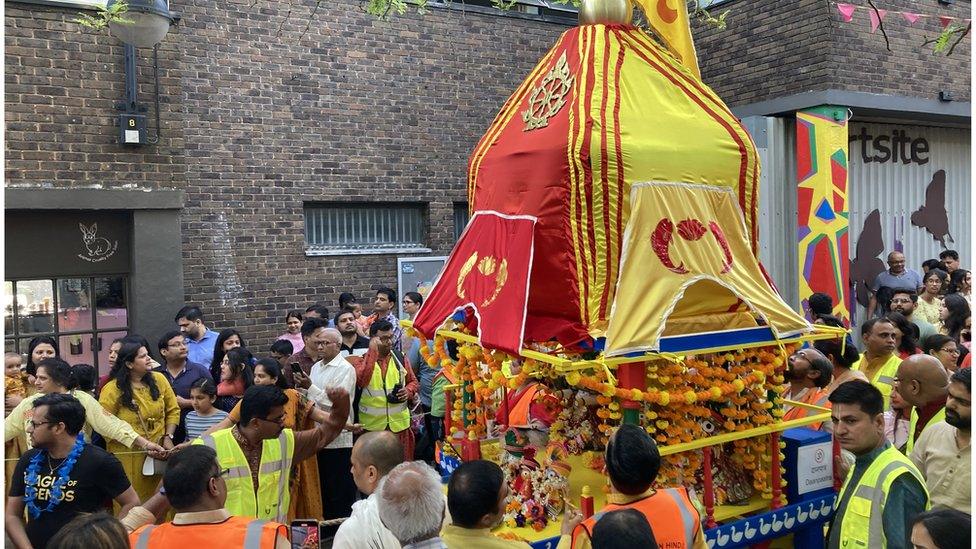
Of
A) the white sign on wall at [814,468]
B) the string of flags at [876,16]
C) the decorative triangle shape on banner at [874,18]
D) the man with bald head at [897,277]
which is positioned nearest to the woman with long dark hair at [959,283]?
the man with bald head at [897,277]

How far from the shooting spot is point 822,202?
398 inches

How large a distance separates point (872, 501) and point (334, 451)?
13.6ft

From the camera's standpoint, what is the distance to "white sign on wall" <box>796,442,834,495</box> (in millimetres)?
4926

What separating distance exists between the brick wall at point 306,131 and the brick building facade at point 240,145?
0.06ft

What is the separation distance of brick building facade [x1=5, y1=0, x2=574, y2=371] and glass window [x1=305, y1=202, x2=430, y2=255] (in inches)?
5.6

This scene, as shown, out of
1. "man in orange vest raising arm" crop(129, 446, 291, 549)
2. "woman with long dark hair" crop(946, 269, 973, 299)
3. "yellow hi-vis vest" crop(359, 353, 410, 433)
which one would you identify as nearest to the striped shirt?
"yellow hi-vis vest" crop(359, 353, 410, 433)

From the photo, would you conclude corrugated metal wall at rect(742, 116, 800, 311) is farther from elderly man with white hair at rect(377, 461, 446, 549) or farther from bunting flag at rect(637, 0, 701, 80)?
elderly man with white hair at rect(377, 461, 446, 549)

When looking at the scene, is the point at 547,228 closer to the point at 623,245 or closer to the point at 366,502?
the point at 623,245

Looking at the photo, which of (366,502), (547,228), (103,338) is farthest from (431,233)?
(366,502)

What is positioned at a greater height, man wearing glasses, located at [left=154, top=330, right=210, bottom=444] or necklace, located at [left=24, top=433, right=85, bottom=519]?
man wearing glasses, located at [left=154, top=330, right=210, bottom=444]

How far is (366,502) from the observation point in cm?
337

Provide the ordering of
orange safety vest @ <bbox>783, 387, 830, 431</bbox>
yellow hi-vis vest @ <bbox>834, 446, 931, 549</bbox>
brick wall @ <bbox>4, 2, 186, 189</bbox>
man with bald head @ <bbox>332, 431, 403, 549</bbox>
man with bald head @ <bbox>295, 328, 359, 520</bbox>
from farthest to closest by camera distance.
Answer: brick wall @ <bbox>4, 2, 186, 189</bbox>
man with bald head @ <bbox>295, 328, 359, 520</bbox>
orange safety vest @ <bbox>783, 387, 830, 431</bbox>
man with bald head @ <bbox>332, 431, 403, 549</bbox>
yellow hi-vis vest @ <bbox>834, 446, 931, 549</bbox>

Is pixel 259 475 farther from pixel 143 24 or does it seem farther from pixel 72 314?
pixel 72 314

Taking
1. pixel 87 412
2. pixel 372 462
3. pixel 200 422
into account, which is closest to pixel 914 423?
pixel 372 462
